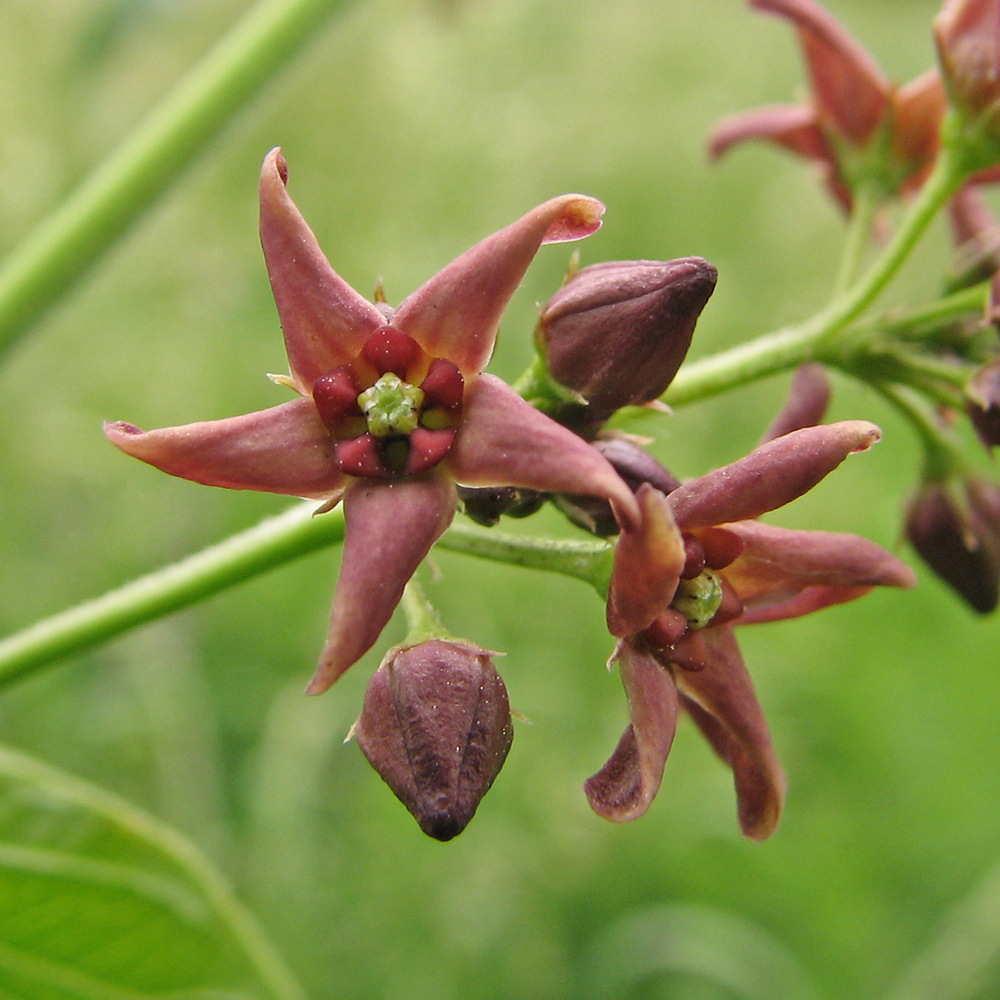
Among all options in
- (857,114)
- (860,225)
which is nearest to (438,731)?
(860,225)

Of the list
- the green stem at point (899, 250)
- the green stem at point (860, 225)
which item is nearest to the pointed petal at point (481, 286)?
the green stem at point (899, 250)

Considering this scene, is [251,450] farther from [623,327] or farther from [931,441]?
[931,441]

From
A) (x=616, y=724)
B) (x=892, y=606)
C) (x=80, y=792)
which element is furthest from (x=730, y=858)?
(x=80, y=792)

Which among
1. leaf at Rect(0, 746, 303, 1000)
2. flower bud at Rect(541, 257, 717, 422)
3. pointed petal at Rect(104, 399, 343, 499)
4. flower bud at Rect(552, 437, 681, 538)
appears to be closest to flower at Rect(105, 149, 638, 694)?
pointed petal at Rect(104, 399, 343, 499)

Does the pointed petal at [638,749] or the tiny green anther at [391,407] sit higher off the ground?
the tiny green anther at [391,407]

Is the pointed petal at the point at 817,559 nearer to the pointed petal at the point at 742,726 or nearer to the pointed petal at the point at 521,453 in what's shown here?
the pointed petal at the point at 742,726

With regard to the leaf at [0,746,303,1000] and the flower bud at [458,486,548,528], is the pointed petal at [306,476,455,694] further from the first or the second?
the leaf at [0,746,303,1000]
